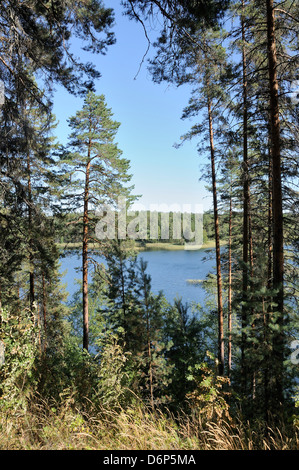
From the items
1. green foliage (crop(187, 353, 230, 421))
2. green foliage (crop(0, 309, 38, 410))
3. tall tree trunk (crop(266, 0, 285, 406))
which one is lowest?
green foliage (crop(187, 353, 230, 421))

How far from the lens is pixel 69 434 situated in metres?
2.64

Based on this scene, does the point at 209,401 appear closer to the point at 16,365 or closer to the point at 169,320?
the point at 16,365

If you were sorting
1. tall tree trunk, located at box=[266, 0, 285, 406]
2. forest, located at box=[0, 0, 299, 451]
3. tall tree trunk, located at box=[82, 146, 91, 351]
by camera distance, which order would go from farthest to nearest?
tall tree trunk, located at box=[82, 146, 91, 351] < tall tree trunk, located at box=[266, 0, 285, 406] < forest, located at box=[0, 0, 299, 451]

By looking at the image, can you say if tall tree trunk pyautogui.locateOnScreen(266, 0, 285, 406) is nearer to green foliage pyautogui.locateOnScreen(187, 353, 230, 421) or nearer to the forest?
the forest

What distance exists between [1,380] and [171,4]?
551cm

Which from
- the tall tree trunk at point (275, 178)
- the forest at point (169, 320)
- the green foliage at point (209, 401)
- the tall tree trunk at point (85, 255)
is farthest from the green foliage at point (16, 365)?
the tall tree trunk at point (85, 255)

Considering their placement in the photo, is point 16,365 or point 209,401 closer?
point 16,365

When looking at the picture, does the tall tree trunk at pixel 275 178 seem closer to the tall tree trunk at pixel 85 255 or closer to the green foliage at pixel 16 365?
the green foliage at pixel 16 365

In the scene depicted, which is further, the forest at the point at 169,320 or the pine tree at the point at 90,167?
the pine tree at the point at 90,167

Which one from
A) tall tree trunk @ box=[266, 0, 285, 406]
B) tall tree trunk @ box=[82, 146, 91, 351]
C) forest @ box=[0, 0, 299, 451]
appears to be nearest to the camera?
forest @ box=[0, 0, 299, 451]

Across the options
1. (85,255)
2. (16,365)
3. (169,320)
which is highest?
(85,255)

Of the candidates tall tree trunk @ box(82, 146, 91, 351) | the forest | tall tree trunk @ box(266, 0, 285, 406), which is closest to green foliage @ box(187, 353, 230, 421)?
the forest

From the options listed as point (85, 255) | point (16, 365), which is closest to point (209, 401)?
point (16, 365)

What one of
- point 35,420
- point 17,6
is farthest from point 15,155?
point 35,420
